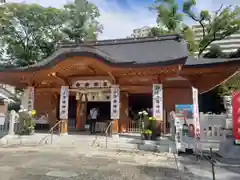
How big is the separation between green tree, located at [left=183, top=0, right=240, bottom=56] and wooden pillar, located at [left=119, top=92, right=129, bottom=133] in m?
12.0

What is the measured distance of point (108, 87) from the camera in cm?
1112

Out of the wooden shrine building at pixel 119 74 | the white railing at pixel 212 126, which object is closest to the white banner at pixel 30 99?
the wooden shrine building at pixel 119 74

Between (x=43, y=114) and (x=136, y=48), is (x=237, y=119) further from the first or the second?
(x=43, y=114)

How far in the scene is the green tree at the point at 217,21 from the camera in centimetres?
1858

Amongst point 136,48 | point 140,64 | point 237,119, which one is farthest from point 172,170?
point 136,48

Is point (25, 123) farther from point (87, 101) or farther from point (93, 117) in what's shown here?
point (87, 101)

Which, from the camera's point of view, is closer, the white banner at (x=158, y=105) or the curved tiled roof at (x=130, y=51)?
the white banner at (x=158, y=105)

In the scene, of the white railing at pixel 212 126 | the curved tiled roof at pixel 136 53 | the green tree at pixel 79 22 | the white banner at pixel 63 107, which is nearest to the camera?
the white railing at pixel 212 126

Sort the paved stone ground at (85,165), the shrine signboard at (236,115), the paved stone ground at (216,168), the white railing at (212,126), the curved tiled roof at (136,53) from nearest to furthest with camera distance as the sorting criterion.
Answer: the paved stone ground at (85,165) → the paved stone ground at (216,168) → the shrine signboard at (236,115) → the white railing at (212,126) → the curved tiled roof at (136,53)

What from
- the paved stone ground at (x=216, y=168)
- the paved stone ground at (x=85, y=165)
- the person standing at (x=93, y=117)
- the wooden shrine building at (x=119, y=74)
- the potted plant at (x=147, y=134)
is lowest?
the paved stone ground at (x=216, y=168)

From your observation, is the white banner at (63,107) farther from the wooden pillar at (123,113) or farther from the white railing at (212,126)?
the white railing at (212,126)

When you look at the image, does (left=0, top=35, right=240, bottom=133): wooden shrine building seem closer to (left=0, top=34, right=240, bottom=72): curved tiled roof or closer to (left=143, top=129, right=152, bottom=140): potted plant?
(left=0, top=34, right=240, bottom=72): curved tiled roof

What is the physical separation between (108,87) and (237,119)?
21.0 feet

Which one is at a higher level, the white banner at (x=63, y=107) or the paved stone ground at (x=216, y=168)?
the white banner at (x=63, y=107)
